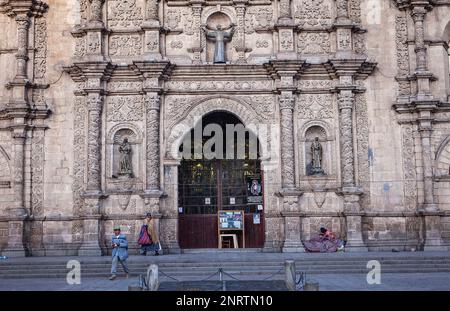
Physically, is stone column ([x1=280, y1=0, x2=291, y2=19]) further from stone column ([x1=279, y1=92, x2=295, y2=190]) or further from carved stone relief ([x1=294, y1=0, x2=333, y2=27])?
stone column ([x1=279, y1=92, x2=295, y2=190])

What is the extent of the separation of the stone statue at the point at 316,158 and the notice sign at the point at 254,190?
88.3 inches

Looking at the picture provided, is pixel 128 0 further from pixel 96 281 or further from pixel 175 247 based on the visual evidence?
pixel 96 281

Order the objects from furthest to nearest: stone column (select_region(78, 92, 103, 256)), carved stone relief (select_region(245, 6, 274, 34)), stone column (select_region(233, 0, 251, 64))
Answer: carved stone relief (select_region(245, 6, 274, 34)), stone column (select_region(233, 0, 251, 64)), stone column (select_region(78, 92, 103, 256))

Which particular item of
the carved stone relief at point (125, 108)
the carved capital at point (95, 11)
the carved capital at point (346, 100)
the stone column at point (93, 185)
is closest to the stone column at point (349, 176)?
the carved capital at point (346, 100)

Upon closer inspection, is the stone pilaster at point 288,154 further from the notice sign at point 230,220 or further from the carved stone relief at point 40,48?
the carved stone relief at point 40,48

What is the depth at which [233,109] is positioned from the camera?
71.4ft

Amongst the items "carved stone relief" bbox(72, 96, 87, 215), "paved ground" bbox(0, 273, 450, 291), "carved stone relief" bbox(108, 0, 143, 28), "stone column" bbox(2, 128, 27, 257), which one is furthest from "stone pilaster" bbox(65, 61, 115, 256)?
"paved ground" bbox(0, 273, 450, 291)

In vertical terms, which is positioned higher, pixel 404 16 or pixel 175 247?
pixel 404 16

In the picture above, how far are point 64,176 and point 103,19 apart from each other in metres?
5.70

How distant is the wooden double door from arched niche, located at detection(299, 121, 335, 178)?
1.71 meters

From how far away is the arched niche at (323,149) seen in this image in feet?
71.0

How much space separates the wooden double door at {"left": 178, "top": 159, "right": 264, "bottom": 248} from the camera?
22438 mm
